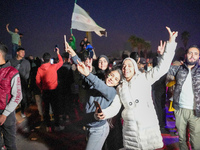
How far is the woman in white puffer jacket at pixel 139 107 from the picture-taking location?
76.4 inches

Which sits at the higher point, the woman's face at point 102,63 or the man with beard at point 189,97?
the woman's face at point 102,63

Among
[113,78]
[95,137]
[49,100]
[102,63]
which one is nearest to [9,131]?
[95,137]

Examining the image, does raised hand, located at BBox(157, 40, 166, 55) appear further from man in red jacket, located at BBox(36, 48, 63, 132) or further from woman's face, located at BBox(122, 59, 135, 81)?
man in red jacket, located at BBox(36, 48, 63, 132)

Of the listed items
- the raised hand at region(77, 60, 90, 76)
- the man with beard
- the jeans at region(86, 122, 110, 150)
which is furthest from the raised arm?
the jeans at region(86, 122, 110, 150)

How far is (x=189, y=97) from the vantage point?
8.50ft

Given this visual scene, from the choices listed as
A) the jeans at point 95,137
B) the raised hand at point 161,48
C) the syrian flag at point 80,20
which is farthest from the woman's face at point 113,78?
the syrian flag at point 80,20

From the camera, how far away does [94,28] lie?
3.41 metres

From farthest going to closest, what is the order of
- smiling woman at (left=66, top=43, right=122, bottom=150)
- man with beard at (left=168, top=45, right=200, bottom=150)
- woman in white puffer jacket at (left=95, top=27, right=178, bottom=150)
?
man with beard at (left=168, top=45, right=200, bottom=150) < smiling woman at (left=66, top=43, right=122, bottom=150) < woman in white puffer jacket at (left=95, top=27, right=178, bottom=150)

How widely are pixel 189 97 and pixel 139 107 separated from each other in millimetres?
1287

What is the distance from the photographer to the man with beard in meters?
2.53

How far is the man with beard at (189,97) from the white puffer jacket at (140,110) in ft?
2.79

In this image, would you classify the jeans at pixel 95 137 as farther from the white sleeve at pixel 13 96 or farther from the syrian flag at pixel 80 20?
the syrian flag at pixel 80 20

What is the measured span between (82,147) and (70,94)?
208 centimetres

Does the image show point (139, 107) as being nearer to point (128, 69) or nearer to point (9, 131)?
point (128, 69)
